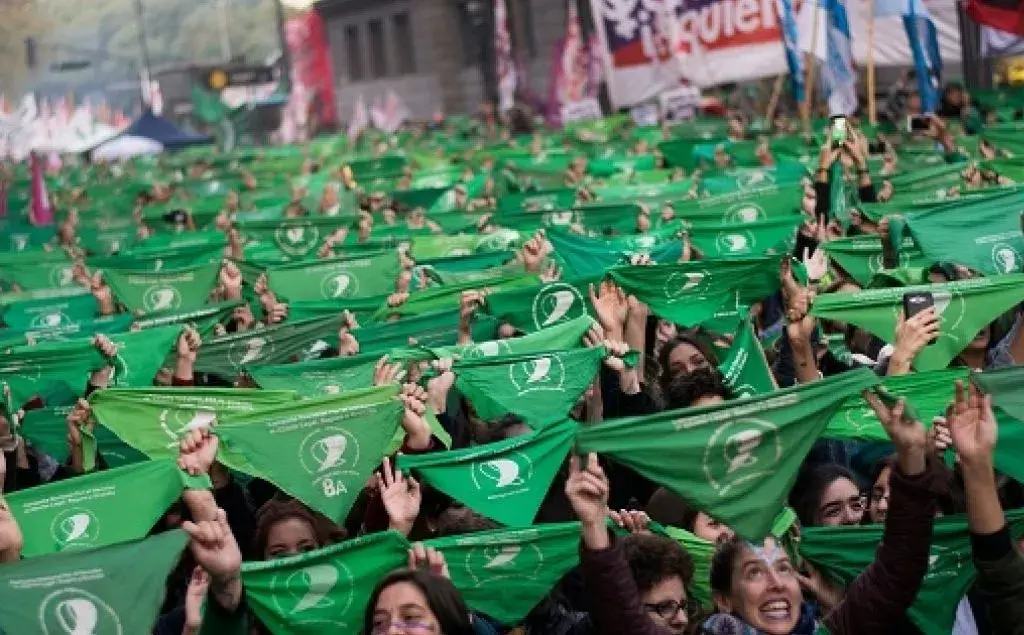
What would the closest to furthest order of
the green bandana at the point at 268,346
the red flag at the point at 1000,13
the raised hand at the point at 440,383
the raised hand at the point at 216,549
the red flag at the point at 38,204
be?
the raised hand at the point at 216,549, the raised hand at the point at 440,383, the green bandana at the point at 268,346, the red flag at the point at 1000,13, the red flag at the point at 38,204

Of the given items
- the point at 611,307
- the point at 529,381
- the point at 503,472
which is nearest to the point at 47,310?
the point at 611,307

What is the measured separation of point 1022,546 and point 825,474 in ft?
3.61

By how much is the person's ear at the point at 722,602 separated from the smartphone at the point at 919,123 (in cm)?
1181

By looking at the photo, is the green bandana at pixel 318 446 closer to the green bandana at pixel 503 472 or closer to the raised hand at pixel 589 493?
the green bandana at pixel 503 472

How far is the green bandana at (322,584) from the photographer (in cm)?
701

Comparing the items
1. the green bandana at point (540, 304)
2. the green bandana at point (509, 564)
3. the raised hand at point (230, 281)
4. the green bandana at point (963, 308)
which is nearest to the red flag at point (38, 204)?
the raised hand at point (230, 281)

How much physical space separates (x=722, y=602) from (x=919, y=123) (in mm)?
12165

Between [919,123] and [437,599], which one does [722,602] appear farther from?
[919,123]

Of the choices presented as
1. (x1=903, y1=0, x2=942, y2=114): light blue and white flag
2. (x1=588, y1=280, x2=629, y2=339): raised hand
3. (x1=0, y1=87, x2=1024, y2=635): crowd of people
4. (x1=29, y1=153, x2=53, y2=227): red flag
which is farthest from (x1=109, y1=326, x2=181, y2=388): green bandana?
(x1=29, y1=153, x2=53, y2=227): red flag

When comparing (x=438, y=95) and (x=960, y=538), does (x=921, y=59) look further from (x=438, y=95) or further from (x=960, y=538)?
(x=438, y=95)

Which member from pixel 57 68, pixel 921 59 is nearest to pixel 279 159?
pixel 921 59

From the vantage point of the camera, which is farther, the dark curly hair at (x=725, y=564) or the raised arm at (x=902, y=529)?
the dark curly hair at (x=725, y=564)

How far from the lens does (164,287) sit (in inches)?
569

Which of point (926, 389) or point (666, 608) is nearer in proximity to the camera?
point (666, 608)
